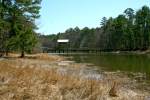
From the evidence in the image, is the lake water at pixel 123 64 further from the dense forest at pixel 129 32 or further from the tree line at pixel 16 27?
the dense forest at pixel 129 32

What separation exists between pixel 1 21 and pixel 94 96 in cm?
3752

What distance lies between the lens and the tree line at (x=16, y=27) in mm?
49688

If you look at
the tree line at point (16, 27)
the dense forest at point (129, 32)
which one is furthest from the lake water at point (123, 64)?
the dense forest at point (129, 32)

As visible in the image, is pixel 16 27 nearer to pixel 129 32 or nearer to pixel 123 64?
pixel 123 64

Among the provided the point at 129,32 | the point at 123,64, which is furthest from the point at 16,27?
the point at 129,32

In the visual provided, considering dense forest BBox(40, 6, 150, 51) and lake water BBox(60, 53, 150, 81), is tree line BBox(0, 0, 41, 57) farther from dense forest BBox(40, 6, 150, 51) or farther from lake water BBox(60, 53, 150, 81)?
dense forest BBox(40, 6, 150, 51)

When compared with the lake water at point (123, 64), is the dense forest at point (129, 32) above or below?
above

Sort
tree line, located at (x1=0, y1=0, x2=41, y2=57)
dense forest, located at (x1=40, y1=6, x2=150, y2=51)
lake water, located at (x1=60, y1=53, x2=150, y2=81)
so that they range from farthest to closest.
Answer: dense forest, located at (x1=40, y1=6, x2=150, y2=51)
tree line, located at (x1=0, y1=0, x2=41, y2=57)
lake water, located at (x1=60, y1=53, x2=150, y2=81)

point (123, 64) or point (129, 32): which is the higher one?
point (129, 32)

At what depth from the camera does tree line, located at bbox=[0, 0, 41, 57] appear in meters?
49.7

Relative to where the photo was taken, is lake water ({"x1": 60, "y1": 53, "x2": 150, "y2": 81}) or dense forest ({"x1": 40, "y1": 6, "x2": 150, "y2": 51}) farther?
dense forest ({"x1": 40, "y1": 6, "x2": 150, "y2": 51})

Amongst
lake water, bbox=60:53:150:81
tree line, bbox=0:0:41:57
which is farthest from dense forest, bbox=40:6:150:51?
tree line, bbox=0:0:41:57

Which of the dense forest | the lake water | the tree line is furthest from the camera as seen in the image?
the dense forest

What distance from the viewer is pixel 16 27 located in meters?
50.4
